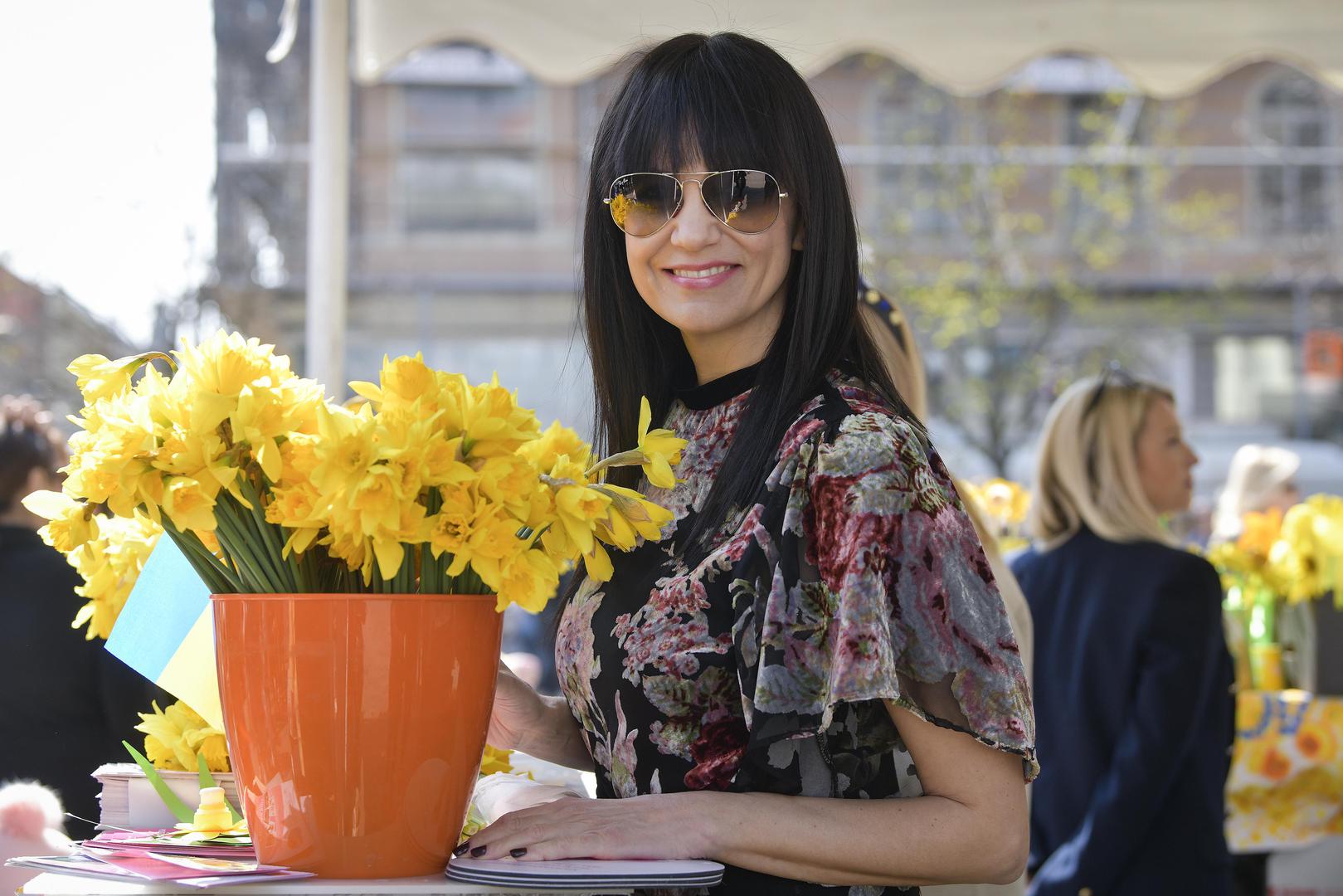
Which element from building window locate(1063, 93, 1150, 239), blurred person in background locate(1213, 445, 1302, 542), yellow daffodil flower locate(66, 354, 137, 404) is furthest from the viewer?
building window locate(1063, 93, 1150, 239)

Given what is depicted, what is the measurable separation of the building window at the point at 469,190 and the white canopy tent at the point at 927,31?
1739 cm

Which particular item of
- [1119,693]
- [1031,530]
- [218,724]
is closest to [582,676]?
[218,724]

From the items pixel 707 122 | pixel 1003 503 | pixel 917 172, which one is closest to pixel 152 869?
pixel 707 122

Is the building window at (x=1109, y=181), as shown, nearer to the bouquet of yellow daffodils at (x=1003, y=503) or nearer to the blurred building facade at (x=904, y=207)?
the blurred building facade at (x=904, y=207)

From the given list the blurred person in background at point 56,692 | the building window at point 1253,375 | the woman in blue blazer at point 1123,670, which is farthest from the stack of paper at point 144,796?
the building window at point 1253,375

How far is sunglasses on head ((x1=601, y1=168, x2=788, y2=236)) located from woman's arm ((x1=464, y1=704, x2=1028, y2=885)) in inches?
21.2

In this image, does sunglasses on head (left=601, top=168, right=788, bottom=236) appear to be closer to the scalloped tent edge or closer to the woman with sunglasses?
the woman with sunglasses

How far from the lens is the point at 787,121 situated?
1481 mm

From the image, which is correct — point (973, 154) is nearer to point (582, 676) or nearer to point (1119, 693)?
point (1119, 693)

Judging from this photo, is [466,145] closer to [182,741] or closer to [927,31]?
[927,31]

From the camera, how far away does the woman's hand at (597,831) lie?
1.13 m

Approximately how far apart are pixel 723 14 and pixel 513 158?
17.8 metres

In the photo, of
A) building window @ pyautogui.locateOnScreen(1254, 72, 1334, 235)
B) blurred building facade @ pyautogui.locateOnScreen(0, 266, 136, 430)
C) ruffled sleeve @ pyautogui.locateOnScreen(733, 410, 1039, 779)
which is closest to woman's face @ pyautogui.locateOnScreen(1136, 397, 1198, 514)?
ruffled sleeve @ pyautogui.locateOnScreen(733, 410, 1039, 779)

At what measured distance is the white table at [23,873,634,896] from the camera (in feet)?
3.31
